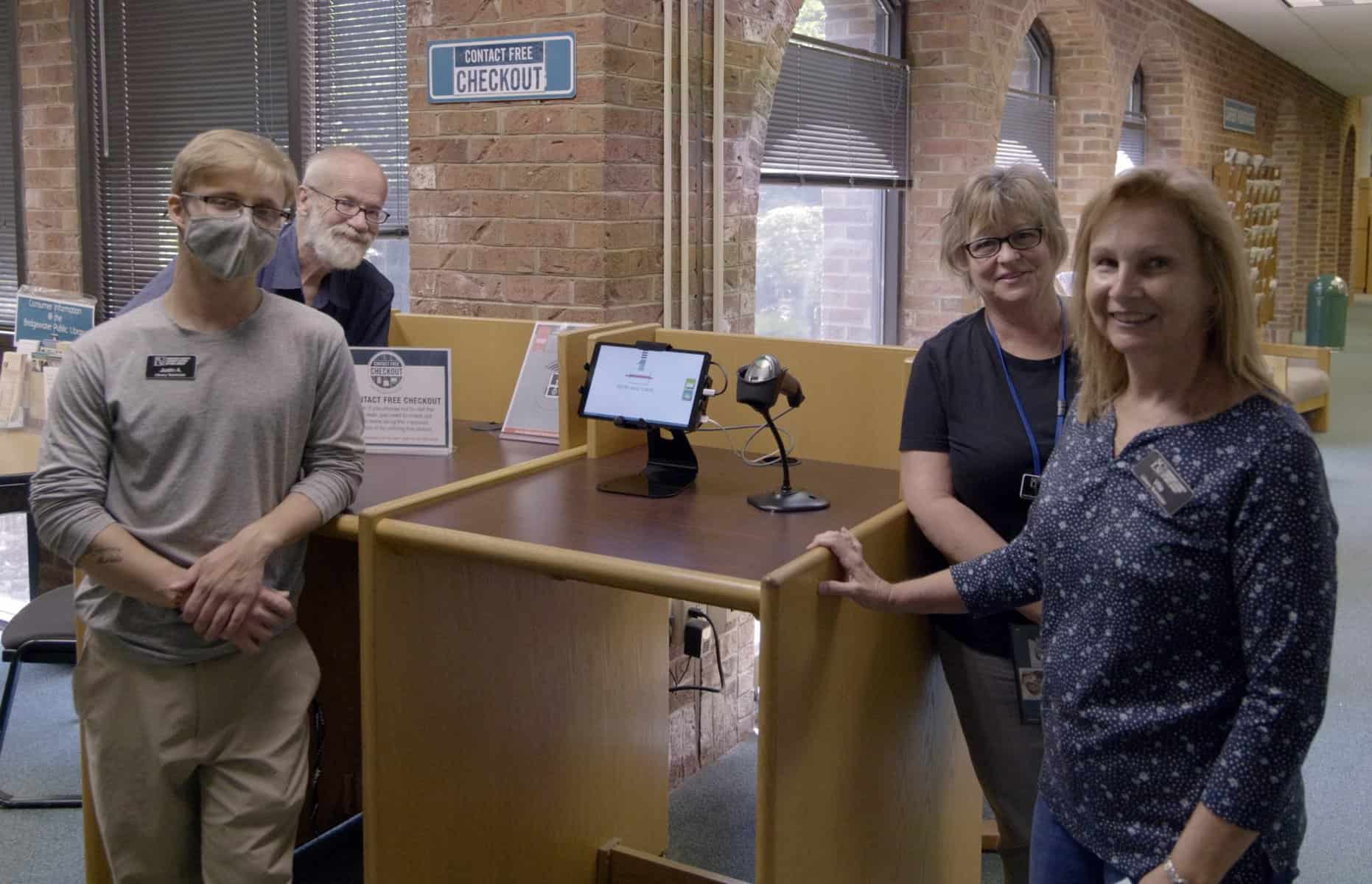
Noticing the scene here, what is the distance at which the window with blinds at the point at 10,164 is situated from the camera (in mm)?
4781

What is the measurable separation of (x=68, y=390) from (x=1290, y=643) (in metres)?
1.57

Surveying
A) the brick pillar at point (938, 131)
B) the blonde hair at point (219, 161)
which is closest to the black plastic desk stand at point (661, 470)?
the blonde hair at point (219, 161)

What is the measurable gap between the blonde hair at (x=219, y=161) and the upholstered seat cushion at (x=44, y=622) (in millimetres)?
1311

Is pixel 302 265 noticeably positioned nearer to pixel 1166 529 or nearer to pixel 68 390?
pixel 68 390

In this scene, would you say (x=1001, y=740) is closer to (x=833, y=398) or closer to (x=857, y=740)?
(x=857, y=740)

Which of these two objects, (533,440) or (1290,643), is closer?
(1290,643)

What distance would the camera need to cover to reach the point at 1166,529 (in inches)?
49.9

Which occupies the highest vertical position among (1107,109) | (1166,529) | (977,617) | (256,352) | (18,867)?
(1107,109)

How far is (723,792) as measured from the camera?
10.7ft

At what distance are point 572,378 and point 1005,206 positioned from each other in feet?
3.18

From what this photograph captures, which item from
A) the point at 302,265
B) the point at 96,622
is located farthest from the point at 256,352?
the point at 302,265

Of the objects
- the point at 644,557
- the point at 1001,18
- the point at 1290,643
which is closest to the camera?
the point at 1290,643

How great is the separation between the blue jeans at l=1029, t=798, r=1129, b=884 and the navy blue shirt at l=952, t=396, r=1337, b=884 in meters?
0.03

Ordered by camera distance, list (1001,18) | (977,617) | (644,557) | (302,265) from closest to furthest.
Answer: (644,557)
(977,617)
(302,265)
(1001,18)
